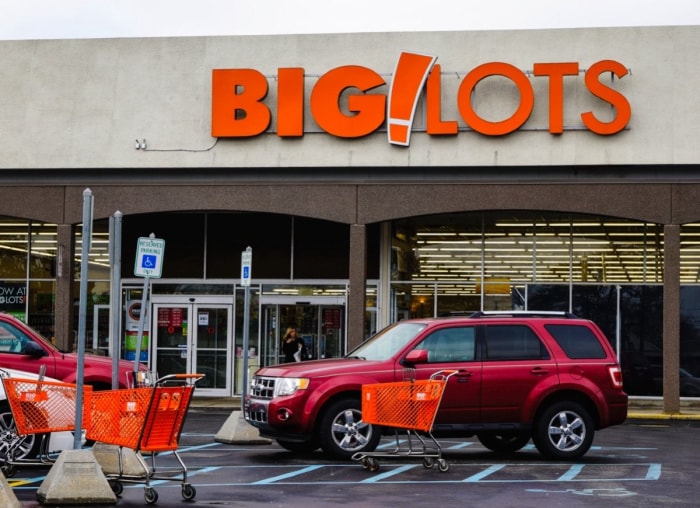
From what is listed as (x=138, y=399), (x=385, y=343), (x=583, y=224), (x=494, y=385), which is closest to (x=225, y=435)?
(x=385, y=343)

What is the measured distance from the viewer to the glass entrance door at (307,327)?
28969 mm

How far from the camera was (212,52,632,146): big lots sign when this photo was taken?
25.9 meters

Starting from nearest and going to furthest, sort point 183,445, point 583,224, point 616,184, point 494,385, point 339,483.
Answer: point 339,483
point 494,385
point 183,445
point 616,184
point 583,224

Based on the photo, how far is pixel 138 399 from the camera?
1160 centimetres

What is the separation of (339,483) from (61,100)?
1682 centimetres

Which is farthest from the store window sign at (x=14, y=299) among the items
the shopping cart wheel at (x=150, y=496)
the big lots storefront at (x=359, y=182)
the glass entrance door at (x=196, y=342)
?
the shopping cart wheel at (x=150, y=496)

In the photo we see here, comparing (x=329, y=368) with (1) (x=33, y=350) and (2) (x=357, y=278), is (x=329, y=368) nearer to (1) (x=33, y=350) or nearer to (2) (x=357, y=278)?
(1) (x=33, y=350)

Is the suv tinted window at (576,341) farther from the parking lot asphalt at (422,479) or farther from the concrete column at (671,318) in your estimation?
the concrete column at (671,318)


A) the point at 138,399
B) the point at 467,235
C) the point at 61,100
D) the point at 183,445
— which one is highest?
the point at 61,100

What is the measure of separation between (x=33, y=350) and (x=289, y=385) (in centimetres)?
409

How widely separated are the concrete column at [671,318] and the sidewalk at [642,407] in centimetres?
41

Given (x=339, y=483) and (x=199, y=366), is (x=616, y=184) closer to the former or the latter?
(x=199, y=366)

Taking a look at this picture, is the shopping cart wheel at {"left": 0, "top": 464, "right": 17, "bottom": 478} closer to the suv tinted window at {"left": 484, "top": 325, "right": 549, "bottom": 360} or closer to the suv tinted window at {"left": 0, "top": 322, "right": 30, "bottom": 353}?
the suv tinted window at {"left": 0, "top": 322, "right": 30, "bottom": 353}

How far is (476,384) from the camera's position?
617 inches
